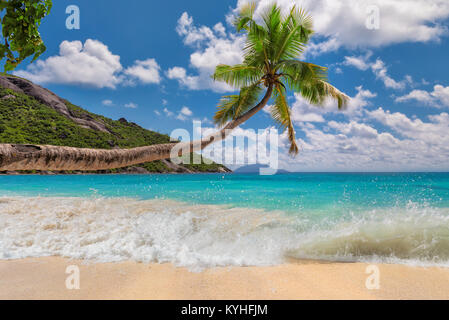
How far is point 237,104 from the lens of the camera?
27.3ft

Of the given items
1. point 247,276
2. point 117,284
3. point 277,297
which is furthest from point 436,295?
point 117,284

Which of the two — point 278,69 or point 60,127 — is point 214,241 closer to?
point 278,69

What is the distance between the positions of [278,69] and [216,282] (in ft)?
21.3

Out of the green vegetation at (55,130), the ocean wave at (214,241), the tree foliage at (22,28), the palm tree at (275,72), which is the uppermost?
the green vegetation at (55,130)

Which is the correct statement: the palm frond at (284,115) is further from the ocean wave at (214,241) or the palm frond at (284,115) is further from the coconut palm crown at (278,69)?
the ocean wave at (214,241)

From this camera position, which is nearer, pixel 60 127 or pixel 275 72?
pixel 275 72

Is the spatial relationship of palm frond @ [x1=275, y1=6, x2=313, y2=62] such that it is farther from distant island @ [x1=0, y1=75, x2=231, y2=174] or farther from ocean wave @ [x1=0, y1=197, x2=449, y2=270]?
distant island @ [x1=0, y1=75, x2=231, y2=174]

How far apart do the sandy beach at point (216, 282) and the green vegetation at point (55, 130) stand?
4087 cm

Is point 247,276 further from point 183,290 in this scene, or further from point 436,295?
Result: point 436,295

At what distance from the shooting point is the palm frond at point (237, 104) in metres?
8.24

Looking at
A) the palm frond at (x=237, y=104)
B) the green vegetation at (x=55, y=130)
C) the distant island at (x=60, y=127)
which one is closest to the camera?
the palm frond at (x=237, y=104)

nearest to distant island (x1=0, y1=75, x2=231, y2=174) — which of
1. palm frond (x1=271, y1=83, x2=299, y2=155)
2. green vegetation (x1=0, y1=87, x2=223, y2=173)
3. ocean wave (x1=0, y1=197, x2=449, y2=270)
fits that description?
green vegetation (x1=0, y1=87, x2=223, y2=173)

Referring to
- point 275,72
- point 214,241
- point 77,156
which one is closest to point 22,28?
point 77,156

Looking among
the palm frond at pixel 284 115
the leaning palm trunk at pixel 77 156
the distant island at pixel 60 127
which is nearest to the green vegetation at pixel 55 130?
the distant island at pixel 60 127
